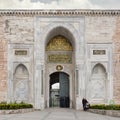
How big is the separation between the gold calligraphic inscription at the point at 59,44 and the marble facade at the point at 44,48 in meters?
1.22

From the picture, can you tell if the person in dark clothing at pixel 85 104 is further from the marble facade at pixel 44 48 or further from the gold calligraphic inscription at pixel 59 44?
the gold calligraphic inscription at pixel 59 44

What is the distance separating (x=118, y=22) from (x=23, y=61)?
608 cm

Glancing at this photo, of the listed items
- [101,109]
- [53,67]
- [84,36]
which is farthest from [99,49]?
[101,109]

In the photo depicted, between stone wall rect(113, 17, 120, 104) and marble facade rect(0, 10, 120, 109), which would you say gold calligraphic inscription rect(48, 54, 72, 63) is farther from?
stone wall rect(113, 17, 120, 104)

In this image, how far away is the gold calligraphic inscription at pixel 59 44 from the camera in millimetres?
23703

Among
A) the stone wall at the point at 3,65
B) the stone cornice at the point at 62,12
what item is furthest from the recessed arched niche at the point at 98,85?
the stone wall at the point at 3,65

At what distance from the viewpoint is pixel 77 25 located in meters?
22.5

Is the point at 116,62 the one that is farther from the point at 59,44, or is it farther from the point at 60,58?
the point at 59,44

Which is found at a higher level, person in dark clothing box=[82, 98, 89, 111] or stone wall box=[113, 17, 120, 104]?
stone wall box=[113, 17, 120, 104]

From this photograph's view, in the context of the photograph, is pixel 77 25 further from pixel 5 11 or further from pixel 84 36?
pixel 5 11

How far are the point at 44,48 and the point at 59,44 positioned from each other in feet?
5.01

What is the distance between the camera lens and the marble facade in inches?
870

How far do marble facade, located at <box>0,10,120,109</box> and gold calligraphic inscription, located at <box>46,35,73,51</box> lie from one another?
4.01 feet

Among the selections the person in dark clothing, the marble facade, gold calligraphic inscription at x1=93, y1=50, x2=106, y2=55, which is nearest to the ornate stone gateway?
the marble facade
